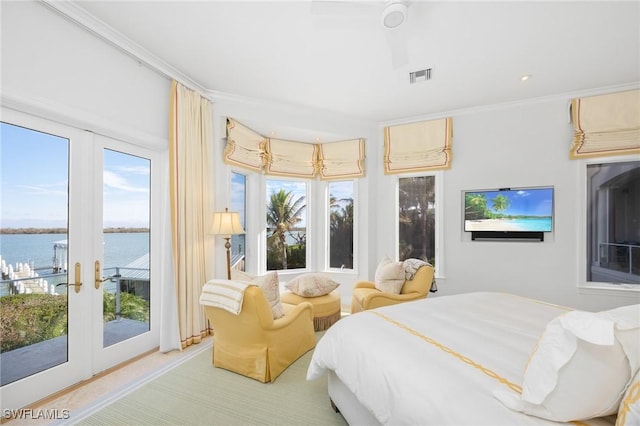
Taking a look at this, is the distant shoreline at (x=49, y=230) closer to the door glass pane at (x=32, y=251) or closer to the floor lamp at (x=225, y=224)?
the door glass pane at (x=32, y=251)

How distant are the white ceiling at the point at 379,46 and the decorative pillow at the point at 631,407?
2211 mm

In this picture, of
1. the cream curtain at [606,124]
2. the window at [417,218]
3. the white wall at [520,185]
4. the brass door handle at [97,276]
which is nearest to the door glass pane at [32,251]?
the brass door handle at [97,276]

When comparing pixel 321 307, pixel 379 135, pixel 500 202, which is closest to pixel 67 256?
pixel 321 307

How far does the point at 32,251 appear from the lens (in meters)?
2.03

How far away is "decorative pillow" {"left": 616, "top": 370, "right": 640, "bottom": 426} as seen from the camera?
799 mm

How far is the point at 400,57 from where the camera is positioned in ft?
7.45

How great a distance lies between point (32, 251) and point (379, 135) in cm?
416

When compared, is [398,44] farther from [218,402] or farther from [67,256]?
[67,256]

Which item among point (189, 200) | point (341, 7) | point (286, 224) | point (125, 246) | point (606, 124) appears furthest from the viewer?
point (286, 224)

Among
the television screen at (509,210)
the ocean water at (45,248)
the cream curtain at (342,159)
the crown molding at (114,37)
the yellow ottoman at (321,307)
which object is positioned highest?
the crown molding at (114,37)

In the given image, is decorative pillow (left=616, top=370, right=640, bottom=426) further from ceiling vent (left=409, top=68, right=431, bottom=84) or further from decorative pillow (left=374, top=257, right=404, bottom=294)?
ceiling vent (left=409, top=68, right=431, bottom=84)

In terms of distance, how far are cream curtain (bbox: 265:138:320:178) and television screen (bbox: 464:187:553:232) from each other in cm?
234

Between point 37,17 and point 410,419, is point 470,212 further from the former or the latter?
point 37,17

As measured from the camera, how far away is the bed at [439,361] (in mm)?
998
